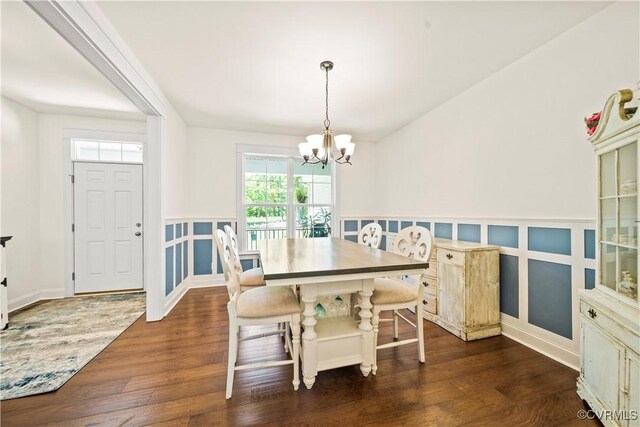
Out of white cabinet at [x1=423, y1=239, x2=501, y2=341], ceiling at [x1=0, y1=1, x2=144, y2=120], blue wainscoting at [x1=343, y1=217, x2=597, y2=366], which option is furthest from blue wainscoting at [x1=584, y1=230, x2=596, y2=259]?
ceiling at [x1=0, y1=1, x2=144, y2=120]

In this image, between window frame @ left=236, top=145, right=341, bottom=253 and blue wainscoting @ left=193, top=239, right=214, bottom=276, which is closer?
blue wainscoting @ left=193, top=239, right=214, bottom=276

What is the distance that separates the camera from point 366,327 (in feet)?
5.57

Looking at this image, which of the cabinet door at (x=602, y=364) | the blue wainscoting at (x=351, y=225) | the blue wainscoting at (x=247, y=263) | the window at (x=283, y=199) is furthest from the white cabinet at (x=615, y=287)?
the blue wainscoting at (x=247, y=263)

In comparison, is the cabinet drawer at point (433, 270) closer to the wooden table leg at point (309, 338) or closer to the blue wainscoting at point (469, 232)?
the blue wainscoting at point (469, 232)

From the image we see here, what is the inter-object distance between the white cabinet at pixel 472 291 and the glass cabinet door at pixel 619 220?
88 cm

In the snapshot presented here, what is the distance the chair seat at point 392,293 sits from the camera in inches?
71.7

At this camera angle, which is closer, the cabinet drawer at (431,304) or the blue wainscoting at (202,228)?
the cabinet drawer at (431,304)

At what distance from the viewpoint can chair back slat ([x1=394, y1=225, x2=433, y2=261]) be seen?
189 cm

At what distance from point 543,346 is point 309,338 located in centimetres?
199

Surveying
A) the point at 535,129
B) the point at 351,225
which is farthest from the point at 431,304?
the point at 351,225

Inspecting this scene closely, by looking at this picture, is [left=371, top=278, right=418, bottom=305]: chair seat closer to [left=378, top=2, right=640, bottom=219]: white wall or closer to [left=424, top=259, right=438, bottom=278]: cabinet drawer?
[left=424, top=259, right=438, bottom=278]: cabinet drawer

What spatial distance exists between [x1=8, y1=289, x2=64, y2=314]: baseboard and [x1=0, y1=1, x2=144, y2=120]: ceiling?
2358 mm

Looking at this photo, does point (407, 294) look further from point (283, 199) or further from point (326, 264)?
point (283, 199)

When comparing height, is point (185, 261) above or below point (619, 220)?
below
